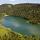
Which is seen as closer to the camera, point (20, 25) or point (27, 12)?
point (20, 25)

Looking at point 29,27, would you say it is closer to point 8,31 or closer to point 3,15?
point 8,31

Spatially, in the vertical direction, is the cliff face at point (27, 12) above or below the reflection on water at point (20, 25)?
above

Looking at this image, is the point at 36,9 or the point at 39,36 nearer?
the point at 39,36

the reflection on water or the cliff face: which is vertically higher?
the cliff face

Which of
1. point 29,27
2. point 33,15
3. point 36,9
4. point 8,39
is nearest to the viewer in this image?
point 8,39

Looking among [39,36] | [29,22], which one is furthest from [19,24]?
[39,36]

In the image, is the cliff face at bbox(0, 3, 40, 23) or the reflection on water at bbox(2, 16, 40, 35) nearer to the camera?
the reflection on water at bbox(2, 16, 40, 35)

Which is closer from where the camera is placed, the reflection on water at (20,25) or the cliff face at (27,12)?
the reflection on water at (20,25)

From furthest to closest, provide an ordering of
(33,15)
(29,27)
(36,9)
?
(36,9), (33,15), (29,27)
